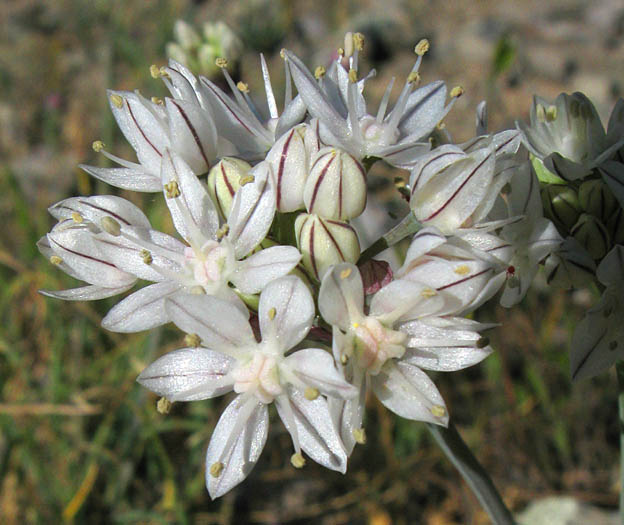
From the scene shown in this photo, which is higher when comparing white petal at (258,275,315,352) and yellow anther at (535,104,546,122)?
yellow anther at (535,104,546,122)

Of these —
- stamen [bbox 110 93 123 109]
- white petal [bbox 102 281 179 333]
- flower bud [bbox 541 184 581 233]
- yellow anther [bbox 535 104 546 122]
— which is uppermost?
stamen [bbox 110 93 123 109]

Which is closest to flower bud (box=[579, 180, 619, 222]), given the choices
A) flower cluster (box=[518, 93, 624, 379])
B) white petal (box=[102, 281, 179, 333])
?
flower cluster (box=[518, 93, 624, 379])

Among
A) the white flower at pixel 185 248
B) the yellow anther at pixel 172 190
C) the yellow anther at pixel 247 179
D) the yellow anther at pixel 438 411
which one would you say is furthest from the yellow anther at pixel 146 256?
the yellow anther at pixel 438 411

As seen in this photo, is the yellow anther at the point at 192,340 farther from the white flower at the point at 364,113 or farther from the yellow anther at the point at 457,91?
the yellow anther at the point at 457,91

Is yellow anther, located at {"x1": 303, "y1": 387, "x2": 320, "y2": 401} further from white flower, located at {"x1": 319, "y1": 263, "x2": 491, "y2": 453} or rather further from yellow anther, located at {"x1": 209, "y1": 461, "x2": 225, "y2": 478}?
yellow anther, located at {"x1": 209, "y1": 461, "x2": 225, "y2": 478}

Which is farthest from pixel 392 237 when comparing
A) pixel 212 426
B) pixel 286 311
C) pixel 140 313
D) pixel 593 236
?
pixel 212 426

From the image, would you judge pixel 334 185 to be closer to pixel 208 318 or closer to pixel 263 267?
pixel 263 267

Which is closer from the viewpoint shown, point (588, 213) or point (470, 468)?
point (470, 468)
